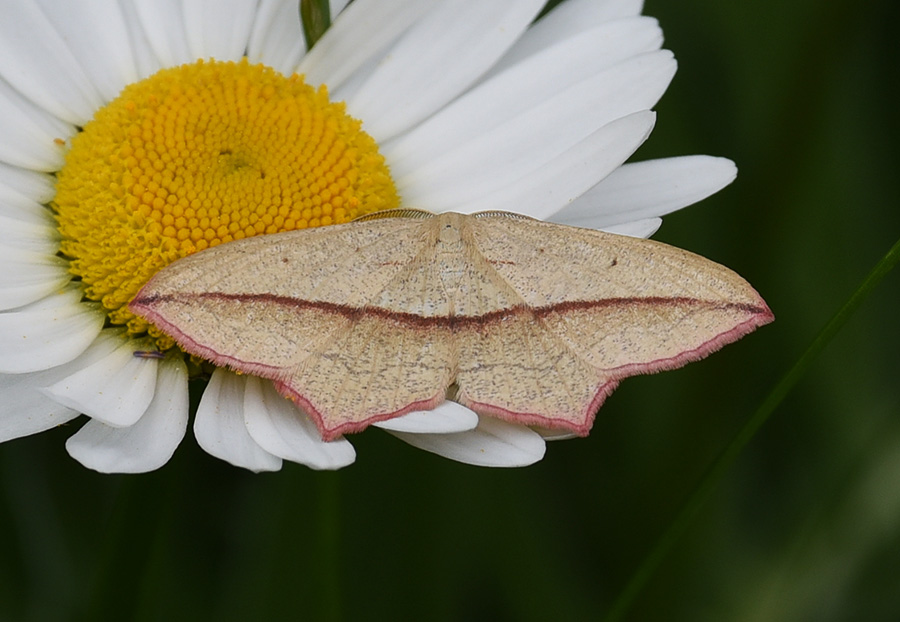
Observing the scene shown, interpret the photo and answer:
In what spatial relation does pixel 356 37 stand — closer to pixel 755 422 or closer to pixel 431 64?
pixel 431 64

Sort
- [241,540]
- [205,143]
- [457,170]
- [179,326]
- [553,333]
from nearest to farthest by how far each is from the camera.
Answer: [179,326] < [553,333] < [205,143] < [457,170] < [241,540]

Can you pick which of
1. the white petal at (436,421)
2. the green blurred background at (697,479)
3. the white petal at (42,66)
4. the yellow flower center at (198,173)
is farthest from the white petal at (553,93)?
the white petal at (436,421)

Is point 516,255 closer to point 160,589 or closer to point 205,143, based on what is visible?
point 205,143

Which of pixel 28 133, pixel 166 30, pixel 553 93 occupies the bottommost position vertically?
pixel 28 133

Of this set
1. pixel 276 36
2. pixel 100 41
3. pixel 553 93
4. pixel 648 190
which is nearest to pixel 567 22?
pixel 553 93

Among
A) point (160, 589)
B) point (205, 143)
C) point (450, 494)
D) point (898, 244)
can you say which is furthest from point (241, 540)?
point (898, 244)

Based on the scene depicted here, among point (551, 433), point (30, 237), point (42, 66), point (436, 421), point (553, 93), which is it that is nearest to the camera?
point (436, 421)
